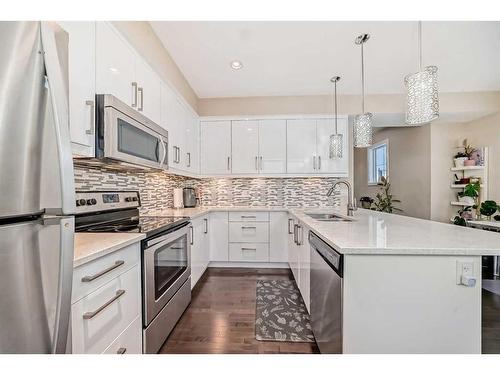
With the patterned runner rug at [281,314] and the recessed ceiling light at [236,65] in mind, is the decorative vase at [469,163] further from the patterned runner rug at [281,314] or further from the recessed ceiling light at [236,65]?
the recessed ceiling light at [236,65]

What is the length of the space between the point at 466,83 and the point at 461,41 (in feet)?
4.00

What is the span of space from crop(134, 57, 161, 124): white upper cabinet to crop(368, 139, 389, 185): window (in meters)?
5.20

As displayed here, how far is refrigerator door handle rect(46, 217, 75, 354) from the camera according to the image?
63 centimetres

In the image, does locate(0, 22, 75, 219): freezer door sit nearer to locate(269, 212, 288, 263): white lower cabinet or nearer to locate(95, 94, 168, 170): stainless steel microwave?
locate(95, 94, 168, 170): stainless steel microwave

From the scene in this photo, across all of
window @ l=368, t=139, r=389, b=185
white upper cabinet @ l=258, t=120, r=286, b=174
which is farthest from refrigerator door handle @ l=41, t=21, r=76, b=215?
window @ l=368, t=139, r=389, b=185

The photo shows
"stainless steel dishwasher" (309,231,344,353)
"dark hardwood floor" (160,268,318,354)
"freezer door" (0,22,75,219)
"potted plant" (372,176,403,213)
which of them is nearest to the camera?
"freezer door" (0,22,75,219)

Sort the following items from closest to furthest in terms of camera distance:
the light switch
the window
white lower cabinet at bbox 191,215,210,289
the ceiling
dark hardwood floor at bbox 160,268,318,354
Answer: the light switch, dark hardwood floor at bbox 160,268,318,354, the ceiling, white lower cabinet at bbox 191,215,210,289, the window

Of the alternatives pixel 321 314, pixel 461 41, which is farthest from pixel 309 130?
pixel 321 314

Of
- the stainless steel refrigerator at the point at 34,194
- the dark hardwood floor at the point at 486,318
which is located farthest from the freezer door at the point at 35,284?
the dark hardwood floor at the point at 486,318

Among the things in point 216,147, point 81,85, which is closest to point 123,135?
point 81,85

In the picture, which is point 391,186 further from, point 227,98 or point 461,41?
point 227,98

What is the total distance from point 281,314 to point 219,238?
1487mm

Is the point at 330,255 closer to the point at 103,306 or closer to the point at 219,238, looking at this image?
the point at 103,306
